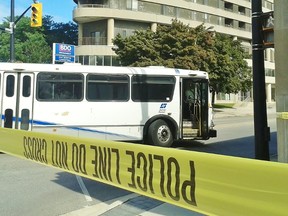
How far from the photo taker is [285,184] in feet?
10.6

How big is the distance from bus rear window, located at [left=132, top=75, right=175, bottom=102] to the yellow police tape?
275 inches

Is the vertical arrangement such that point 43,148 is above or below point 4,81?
below

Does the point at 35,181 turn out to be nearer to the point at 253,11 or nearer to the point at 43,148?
the point at 43,148

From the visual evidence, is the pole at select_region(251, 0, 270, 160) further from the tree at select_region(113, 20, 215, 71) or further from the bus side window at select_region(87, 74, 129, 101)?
the tree at select_region(113, 20, 215, 71)

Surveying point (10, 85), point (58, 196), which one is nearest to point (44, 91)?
point (10, 85)

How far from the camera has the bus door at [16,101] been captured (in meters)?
12.0

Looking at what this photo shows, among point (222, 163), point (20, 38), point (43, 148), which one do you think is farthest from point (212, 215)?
point (20, 38)

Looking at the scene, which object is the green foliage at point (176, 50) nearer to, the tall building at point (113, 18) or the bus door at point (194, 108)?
the tall building at point (113, 18)

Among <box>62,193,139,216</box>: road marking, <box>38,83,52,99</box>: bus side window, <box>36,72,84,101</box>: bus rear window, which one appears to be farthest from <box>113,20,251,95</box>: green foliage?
<box>62,193,139,216</box>: road marking

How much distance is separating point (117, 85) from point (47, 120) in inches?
104

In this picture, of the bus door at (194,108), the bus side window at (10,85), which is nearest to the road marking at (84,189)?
the bus side window at (10,85)

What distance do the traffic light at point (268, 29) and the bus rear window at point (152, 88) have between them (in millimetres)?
6796

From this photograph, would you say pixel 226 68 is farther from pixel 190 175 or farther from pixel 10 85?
pixel 190 175

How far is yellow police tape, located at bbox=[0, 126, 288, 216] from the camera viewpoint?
341 centimetres
